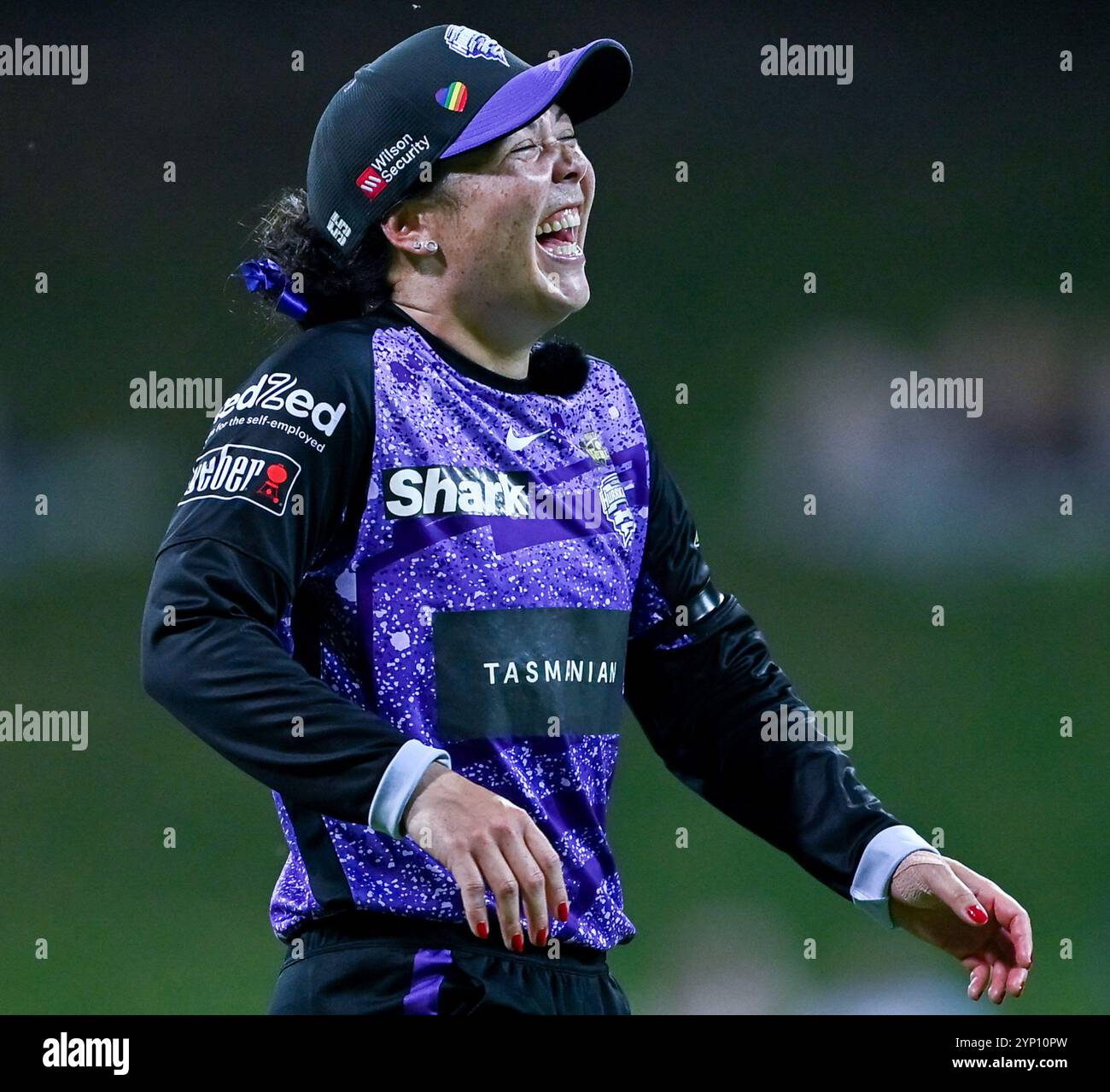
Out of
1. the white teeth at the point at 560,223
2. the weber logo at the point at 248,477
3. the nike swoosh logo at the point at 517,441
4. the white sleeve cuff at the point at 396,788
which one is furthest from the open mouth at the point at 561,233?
the white sleeve cuff at the point at 396,788

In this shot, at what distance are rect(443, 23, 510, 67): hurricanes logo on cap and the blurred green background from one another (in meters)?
1.98

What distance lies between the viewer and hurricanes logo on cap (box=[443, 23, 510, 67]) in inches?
71.2

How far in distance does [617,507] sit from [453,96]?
1.51 feet

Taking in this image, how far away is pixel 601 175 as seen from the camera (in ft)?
13.3

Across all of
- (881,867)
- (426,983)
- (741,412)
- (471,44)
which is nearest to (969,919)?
(881,867)

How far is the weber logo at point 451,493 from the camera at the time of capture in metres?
1.56

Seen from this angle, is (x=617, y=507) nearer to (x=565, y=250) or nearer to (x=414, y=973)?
(x=565, y=250)

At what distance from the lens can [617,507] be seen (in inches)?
69.6

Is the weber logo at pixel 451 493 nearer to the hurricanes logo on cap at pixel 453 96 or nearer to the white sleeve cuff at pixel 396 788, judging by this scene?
the white sleeve cuff at pixel 396 788

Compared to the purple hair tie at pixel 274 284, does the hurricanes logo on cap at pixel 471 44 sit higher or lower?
higher

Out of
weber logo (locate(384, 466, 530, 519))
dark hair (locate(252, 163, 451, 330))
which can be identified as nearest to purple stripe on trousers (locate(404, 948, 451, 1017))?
weber logo (locate(384, 466, 530, 519))

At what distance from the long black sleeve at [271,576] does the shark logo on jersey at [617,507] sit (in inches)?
11.6

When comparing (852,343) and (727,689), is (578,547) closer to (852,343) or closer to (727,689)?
(727,689)

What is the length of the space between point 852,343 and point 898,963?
141cm
